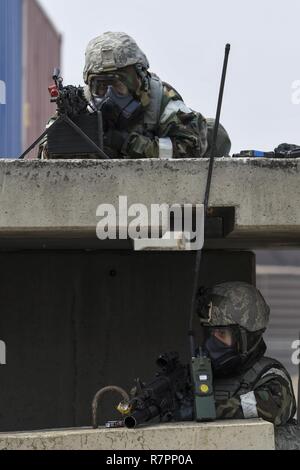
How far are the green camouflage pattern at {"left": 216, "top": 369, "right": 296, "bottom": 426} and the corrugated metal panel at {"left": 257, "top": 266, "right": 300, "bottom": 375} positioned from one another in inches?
811

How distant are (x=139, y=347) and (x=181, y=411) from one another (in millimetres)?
1513

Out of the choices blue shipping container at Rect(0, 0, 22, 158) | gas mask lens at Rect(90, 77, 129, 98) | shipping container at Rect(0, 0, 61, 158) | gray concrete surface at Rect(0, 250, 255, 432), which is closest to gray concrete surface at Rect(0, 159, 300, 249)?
gas mask lens at Rect(90, 77, 129, 98)

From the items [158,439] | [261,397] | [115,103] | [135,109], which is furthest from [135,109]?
[158,439]

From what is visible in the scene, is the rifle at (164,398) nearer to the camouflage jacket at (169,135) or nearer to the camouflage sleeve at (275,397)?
the camouflage sleeve at (275,397)

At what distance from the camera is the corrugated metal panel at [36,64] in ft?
68.5

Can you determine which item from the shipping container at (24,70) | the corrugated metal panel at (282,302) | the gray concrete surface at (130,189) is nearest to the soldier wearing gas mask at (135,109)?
the gray concrete surface at (130,189)

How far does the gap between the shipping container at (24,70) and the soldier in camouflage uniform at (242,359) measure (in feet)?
20.9

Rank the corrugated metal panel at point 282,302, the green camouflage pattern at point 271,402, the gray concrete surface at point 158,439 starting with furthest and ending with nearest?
the corrugated metal panel at point 282,302 < the green camouflage pattern at point 271,402 < the gray concrete surface at point 158,439

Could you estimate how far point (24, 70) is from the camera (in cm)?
2059

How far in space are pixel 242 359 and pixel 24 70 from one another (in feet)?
52.8

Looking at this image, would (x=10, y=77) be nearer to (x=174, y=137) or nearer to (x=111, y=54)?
(x=111, y=54)

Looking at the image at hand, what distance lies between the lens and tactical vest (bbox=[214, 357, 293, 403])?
5020 millimetres

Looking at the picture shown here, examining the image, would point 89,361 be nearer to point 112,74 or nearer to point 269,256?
point 112,74

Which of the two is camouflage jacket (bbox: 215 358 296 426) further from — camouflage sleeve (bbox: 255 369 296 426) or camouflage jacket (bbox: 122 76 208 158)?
camouflage jacket (bbox: 122 76 208 158)
